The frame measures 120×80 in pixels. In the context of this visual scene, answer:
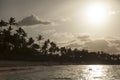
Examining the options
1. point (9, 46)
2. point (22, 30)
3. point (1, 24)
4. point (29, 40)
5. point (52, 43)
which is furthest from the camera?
point (52, 43)

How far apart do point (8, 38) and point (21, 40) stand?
53.4 ft

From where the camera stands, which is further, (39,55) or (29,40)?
(39,55)

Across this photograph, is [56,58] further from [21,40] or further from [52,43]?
[21,40]

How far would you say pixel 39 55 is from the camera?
485 feet

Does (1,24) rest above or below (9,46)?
above

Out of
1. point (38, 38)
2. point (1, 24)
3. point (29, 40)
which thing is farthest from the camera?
point (38, 38)

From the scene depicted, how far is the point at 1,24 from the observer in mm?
100500

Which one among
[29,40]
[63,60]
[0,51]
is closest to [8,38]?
[0,51]

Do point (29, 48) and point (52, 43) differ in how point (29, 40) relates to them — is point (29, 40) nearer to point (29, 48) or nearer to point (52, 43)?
point (29, 48)

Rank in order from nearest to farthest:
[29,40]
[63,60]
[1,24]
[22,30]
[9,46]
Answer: [1,24]
[9,46]
[22,30]
[29,40]
[63,60]

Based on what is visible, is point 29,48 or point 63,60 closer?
point 29,48

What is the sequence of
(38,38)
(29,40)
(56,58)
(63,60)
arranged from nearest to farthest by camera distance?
1. (29,40)
2. (38,38)
3. (56,58)
4. (63,60)

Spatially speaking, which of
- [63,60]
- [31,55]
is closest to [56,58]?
[63,60]

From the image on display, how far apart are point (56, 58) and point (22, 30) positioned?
217ft
